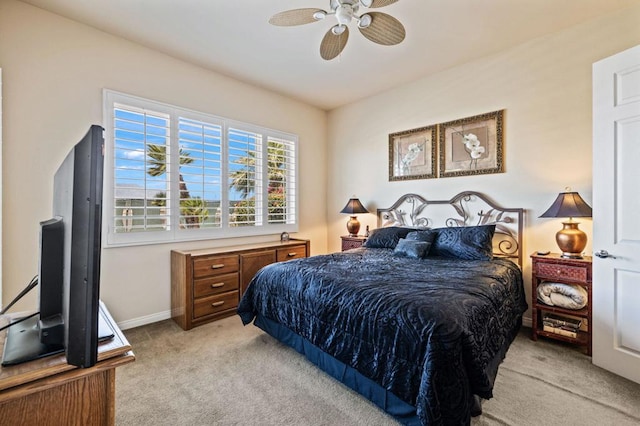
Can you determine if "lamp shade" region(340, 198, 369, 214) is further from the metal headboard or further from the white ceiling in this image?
the white ceiling

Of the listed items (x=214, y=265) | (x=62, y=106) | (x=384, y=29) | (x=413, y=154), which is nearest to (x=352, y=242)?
(x=413, y=154)

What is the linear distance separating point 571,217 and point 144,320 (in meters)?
4.35

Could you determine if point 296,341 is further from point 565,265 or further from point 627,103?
point 627,103

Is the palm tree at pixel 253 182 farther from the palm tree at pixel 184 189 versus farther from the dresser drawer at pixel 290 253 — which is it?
the dresser drawer at pixel 290 253

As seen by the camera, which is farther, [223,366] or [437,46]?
[437,46]

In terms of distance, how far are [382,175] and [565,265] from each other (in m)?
2.48

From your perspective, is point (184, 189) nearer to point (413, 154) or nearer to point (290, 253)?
point (290, 253)

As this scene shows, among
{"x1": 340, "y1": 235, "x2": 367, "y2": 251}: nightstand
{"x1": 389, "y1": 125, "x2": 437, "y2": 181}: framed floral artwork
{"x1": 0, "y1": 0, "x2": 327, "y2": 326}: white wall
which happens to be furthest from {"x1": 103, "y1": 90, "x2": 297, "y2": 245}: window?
{"x1": 389, "y1": 125, "x2": 437, "y2": 181}: framed floral artwork

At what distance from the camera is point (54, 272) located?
0.96 m

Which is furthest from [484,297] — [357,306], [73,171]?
[73,171]

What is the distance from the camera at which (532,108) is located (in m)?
3.13

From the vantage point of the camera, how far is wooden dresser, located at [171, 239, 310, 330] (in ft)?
10.2

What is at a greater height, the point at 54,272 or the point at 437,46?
the point at 437,46

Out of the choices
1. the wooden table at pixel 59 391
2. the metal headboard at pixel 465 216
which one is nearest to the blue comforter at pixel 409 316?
the metal headboard at pixel 465 216
